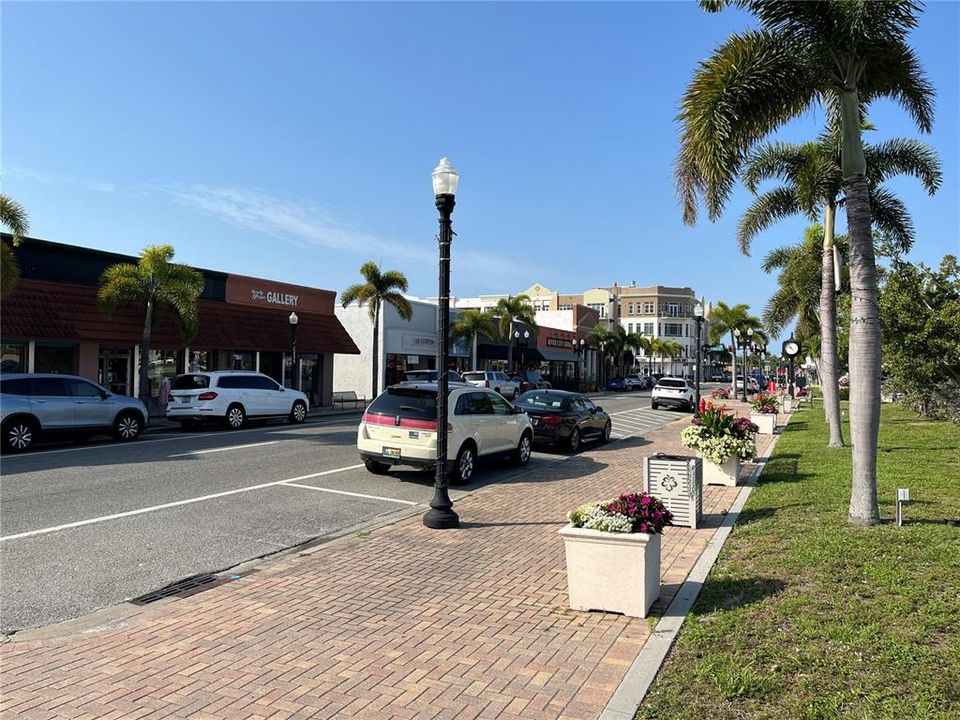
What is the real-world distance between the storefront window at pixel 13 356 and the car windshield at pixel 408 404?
15283 mm

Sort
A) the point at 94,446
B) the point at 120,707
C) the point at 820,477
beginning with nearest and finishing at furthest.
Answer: the point at 120,707 → the point at 820,477 → the point at 94,446

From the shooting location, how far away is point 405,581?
6.46m

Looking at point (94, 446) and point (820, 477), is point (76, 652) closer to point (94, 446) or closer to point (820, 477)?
point (820, 477)

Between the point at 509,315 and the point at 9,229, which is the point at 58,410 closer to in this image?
the point at 9,229

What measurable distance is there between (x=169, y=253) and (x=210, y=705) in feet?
69.7

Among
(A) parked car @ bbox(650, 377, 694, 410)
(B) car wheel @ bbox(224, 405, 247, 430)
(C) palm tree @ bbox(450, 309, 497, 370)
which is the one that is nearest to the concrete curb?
(B) car wheel @ bbox(224, 405, 247, 430)

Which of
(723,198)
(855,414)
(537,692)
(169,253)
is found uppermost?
(169,253)

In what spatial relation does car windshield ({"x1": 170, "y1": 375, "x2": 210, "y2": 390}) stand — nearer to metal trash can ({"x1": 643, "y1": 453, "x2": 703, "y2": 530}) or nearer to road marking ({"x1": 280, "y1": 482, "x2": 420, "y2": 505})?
road marking ({"x1": 280, "y1": 482, "x2": 420, "y2": 505})

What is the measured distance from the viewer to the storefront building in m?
21.4

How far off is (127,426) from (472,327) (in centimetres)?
3144

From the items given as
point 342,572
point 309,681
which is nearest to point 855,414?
point 342,572

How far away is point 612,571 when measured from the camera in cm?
552

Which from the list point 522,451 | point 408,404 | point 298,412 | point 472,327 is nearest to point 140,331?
point 298,412

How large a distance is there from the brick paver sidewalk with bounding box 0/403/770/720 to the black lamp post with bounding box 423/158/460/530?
101 centimetres
